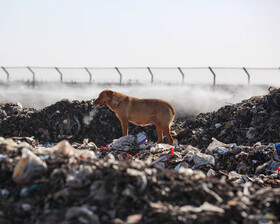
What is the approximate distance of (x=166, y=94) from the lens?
663 inches

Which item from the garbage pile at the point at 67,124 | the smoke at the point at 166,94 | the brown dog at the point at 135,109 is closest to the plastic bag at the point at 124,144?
the brown dog at the point at 135,109

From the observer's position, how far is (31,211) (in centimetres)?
344

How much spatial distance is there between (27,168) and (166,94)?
1335 cm

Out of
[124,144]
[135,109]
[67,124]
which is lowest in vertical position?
[67,124]

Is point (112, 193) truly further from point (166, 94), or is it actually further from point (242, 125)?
point (166, 94)

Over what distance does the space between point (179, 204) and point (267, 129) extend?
752cm

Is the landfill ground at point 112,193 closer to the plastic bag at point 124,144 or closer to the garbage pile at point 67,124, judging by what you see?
the plastic bag at point 124,144

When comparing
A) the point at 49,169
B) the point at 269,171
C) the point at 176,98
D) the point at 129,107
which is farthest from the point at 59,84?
the point at 49,169

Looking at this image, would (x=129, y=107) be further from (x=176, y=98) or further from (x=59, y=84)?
(x=59, y=84)

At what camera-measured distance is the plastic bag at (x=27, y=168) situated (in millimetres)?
3734

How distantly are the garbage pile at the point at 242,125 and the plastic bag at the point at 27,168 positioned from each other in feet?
24.0

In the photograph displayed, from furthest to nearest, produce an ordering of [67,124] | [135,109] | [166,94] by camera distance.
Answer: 1. [166,94]
2. [67,124]
3. [135,109]

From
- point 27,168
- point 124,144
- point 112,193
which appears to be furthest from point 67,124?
point 112,193

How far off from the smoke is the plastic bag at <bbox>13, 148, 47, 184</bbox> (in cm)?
893
